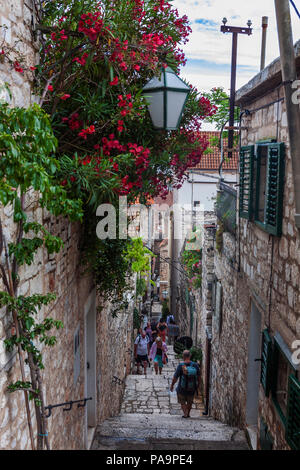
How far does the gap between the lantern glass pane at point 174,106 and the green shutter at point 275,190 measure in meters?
1.14

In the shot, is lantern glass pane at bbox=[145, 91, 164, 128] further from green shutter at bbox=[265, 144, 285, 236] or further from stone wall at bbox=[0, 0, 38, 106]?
green shutter at bbox=[265, 144, 285, 236]

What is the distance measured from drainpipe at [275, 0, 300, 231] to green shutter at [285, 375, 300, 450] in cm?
161

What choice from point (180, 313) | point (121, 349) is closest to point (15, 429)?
point (121, 349)

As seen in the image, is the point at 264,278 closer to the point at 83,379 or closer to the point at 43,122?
the point at 83,379

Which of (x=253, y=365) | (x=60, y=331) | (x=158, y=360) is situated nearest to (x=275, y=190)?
(x=60, y=331)

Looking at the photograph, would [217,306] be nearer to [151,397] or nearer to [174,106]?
[151,397]

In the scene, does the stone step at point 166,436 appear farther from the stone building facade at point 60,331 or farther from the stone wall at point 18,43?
the stone wall at point 18,43

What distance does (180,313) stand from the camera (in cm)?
2120

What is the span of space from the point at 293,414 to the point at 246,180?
338 centimetres

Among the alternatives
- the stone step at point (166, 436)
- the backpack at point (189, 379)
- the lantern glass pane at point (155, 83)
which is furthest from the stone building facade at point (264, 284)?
the lantern glass pane at point (155, 83)

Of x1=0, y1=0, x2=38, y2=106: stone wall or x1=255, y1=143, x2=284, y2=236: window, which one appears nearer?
x1=0, y1=0, x2=38, y2=106: stone wall

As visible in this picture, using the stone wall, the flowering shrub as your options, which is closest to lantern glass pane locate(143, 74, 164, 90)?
the flowering shrub

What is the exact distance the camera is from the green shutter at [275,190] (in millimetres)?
4582

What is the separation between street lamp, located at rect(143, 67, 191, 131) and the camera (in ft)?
13.7
